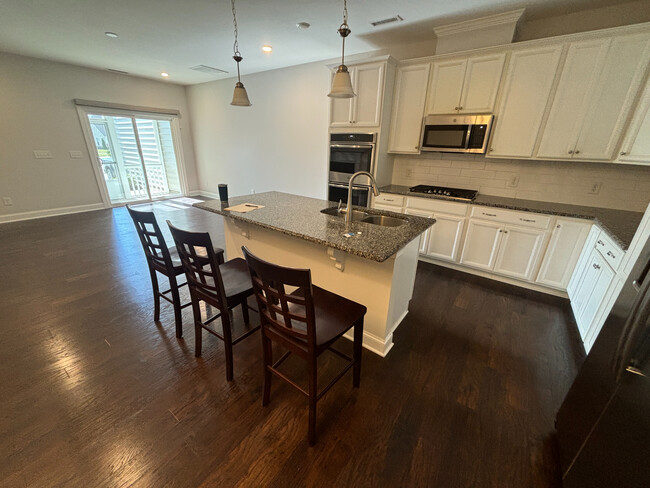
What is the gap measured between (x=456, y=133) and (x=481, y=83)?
53 centimetres

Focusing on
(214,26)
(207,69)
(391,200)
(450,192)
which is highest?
(207,69)

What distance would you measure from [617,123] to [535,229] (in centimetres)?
111

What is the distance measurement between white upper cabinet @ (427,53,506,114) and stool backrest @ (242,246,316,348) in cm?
304

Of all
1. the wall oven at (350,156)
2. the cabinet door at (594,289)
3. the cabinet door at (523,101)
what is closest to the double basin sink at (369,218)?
the wall oven at (350,156)

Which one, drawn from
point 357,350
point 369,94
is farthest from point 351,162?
point 357,350

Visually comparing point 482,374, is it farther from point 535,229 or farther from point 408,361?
point 535,229

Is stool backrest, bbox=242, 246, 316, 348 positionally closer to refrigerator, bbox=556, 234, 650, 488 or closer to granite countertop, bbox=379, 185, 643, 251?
refrigerator, bbox=556, 234, 650, 488

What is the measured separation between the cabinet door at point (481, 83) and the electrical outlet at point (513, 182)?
2.80 ft

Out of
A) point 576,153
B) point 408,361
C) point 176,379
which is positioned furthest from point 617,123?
point 176,379

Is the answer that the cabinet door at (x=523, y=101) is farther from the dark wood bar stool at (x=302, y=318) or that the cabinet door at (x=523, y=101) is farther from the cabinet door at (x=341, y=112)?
the dark wood bar stool at (x=302, y=318)

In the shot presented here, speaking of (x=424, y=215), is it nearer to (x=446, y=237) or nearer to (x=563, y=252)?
(x=446, y=237)

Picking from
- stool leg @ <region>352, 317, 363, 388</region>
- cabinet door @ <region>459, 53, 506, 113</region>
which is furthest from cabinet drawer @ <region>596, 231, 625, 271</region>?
stool leg @ <region>352, 317, 363, 388</region>

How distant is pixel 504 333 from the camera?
7.20 ft

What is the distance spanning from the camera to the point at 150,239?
6.35 feet
